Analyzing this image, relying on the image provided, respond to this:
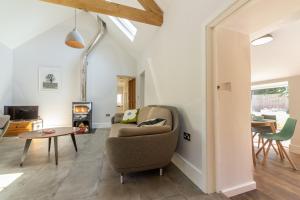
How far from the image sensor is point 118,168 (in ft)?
5.55

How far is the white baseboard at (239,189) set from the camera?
5.21 feet

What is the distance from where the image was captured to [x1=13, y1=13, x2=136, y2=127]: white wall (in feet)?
16.1

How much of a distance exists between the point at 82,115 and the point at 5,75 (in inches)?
96.1

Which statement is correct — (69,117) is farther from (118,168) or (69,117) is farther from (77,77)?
(118,168)

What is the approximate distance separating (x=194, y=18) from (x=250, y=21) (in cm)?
62

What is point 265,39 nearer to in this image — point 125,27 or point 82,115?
point 125,27

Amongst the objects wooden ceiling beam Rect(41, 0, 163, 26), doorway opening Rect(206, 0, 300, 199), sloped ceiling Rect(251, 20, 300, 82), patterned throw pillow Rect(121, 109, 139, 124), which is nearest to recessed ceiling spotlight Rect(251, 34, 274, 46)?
sloped ceiling Rect(251, 20, 300, 82)

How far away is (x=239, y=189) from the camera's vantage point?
1.65 metres

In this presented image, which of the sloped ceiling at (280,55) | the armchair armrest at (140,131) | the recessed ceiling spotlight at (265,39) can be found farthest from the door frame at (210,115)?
the sloped ceiling at (280,55)

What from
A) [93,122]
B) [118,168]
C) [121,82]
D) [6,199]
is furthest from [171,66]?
[121,82]

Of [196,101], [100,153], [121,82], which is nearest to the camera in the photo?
[196,101]

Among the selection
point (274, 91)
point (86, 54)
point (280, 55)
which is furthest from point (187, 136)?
point (86, 54)

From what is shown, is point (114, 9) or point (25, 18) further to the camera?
point (25, 18)

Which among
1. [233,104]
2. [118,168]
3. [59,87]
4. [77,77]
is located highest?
[77,77]
